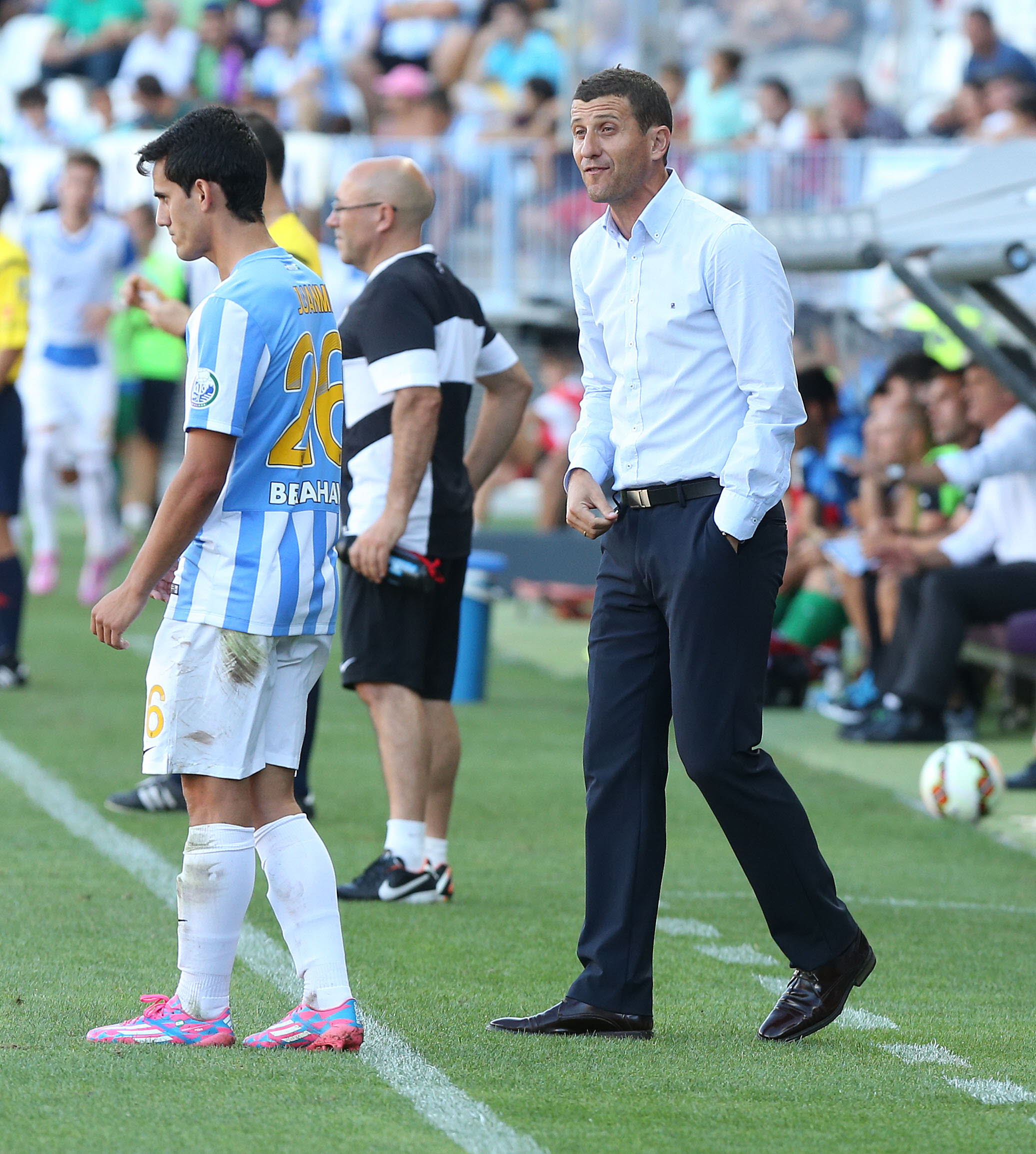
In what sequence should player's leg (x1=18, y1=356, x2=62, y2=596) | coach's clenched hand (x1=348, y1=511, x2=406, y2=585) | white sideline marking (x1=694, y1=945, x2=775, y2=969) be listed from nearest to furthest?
white sideline marking (x1=694, y1=945, x2=775, y2=969) → coach's clenched hand (x1=348, y1=511, x2=406, y2=585) → player's leg (x1=18, y1=356, x2=62, y2=596)

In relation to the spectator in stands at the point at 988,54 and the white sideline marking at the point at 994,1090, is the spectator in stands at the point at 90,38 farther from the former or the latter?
the white sideline marking at the point at 994,1090

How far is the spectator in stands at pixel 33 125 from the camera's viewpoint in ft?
66.6

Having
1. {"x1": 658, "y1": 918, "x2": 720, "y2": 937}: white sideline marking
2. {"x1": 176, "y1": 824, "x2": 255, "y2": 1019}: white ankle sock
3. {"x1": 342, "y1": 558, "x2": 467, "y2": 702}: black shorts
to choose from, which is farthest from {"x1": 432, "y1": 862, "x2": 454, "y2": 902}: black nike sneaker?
{"x1": 176, "y1": 824, "x2": 255, "y2": 1019}: white ankle sock

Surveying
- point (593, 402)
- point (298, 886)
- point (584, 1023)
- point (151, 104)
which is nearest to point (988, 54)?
point (151, 104)

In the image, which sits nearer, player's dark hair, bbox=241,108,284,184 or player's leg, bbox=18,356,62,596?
player's dark hair, bbox=241,108,284,184

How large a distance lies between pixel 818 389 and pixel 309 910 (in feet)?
28.0

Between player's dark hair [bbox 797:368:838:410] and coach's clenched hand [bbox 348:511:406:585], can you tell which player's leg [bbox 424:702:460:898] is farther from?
player's dark hair [bbox 797:368:838:410]

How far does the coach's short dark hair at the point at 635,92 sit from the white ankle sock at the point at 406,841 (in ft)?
8.35

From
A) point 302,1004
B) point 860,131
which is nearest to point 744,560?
point 302,1004

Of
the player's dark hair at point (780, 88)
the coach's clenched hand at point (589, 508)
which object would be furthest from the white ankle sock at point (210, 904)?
the player's dark hair at point (780, 88)

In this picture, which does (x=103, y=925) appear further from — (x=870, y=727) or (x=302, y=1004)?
(x=870, y=727)

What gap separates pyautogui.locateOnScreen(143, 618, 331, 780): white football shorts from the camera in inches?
169

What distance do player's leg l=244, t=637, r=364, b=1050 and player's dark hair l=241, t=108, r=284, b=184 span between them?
3.04 metres

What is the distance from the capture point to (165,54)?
22.0m
